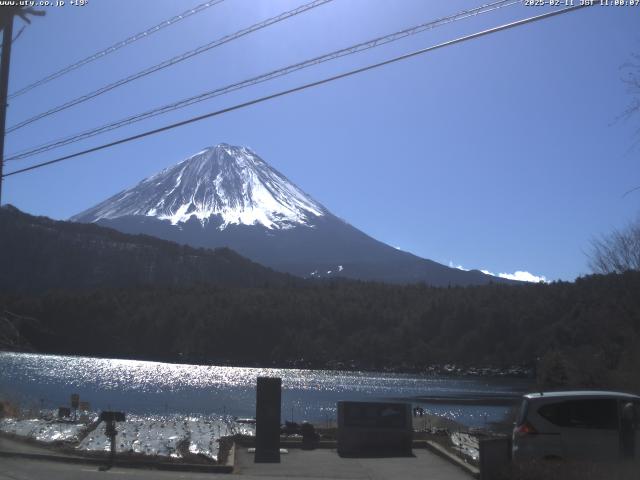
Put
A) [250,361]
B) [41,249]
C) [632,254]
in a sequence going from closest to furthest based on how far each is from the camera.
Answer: [632,254] < [250,361] < [41,249]

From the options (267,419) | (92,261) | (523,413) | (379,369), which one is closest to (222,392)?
(267,419)

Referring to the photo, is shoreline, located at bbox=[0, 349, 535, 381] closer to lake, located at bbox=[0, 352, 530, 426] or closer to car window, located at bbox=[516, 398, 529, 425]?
lake, located at bbox=[0, 352, 530, 426]

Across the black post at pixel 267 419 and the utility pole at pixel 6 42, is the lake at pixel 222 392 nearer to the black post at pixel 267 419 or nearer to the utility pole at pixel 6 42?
the black post at pixel 267 419

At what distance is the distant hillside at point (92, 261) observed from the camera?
159000mm

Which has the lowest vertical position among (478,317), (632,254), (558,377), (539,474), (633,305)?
(539,474)

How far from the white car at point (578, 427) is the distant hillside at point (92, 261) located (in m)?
143

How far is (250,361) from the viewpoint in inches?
5512

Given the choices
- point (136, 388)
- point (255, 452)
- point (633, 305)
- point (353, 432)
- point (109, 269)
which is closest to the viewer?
point (255, 452)

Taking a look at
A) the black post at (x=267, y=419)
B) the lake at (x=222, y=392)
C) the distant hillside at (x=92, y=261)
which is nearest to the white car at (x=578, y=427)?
the black post at (x=267, y=419)

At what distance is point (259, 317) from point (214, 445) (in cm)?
12812

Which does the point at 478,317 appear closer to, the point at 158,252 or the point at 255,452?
the point at 158,252

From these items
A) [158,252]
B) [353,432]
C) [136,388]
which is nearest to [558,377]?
[353,432]

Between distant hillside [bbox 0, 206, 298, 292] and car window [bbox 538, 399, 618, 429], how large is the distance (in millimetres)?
142840

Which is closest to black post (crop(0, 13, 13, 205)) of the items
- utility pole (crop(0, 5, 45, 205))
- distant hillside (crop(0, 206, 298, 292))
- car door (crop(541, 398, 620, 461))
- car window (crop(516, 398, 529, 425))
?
utility pole (crop(0, 5, 45, 205))
